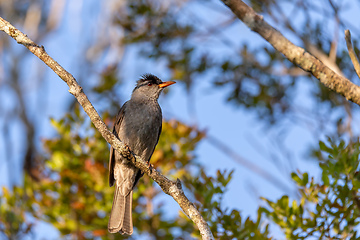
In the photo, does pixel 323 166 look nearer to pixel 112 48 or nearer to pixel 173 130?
pixel 173 130

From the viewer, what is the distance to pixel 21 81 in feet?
38.3

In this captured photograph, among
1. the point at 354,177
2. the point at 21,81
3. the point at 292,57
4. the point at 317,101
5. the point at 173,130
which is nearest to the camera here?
the point at 292,57

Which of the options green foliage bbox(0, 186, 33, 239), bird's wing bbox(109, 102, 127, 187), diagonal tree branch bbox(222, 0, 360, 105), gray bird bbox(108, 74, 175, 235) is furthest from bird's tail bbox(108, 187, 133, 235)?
diagonal tree branch bbox(222, 0, 360, 105)

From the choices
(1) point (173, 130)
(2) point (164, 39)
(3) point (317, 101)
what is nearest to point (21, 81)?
(2) point (164, 39)

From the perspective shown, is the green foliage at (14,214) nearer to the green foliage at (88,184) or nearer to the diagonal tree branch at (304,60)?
the green foliage at (88,184)

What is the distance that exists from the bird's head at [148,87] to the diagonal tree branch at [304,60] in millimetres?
2495

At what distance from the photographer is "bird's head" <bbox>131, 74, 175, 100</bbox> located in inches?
247

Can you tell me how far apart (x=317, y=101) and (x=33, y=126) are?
7.04m

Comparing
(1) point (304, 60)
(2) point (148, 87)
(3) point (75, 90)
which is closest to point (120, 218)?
(2) point (148, 87)

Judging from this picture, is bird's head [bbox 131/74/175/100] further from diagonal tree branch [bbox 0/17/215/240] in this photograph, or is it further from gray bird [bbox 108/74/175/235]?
diagonal tree branch [bbox 0/17/215/240]

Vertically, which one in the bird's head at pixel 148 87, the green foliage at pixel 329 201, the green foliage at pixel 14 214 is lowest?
the green foliage at pixel 329 201

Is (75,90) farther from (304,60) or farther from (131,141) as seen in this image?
(131,141)

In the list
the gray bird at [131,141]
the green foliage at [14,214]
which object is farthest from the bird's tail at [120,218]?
the green foliage at [14,214]

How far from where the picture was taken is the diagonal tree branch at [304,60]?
3621 mm
